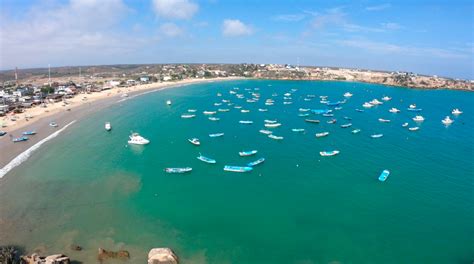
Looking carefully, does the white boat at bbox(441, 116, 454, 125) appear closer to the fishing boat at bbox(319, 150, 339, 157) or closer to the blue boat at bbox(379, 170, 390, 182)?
A: the fishing boat at bbox(319, 150, 339, 157)

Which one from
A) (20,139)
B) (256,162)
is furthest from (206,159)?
(20,139)

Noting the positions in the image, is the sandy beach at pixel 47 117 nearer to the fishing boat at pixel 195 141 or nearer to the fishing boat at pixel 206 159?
the fishing boat at pixel 195 141

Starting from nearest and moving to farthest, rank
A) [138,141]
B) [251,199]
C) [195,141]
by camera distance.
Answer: [251,199]
[195,141]
[138,141]

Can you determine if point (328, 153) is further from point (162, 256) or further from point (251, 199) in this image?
point (162, 256)

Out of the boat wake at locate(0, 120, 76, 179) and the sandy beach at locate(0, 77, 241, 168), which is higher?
the sandy beach at locate(0, 77, 241, 168)

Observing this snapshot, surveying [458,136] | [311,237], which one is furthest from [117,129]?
[458,136]

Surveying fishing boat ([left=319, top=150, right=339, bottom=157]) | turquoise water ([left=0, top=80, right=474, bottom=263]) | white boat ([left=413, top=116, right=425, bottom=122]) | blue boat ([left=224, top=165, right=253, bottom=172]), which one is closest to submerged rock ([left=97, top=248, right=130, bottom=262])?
turquoise water ([left=0, top=80, right=474, bottom=263])

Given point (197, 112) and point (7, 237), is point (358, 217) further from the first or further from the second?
point (197, 112)

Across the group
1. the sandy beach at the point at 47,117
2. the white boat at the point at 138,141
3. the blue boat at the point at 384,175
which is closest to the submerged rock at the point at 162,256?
the blue boat at the point at 384,175
